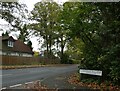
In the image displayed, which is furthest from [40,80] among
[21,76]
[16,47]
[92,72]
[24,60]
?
[16,47]

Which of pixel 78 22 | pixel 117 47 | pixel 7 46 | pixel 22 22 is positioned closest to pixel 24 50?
pixel 7 46

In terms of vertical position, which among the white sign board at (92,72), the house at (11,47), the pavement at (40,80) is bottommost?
the pavement at (40,80)

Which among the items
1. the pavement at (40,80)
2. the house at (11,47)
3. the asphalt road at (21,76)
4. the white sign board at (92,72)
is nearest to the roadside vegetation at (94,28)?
A: the white sign board at (92,72)

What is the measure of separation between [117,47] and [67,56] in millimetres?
55706

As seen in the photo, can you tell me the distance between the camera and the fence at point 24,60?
158 feet

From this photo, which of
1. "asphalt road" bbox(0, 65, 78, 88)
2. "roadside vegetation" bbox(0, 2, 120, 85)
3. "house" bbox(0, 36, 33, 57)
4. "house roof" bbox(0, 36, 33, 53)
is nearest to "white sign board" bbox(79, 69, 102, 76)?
"roadside vegetation" bbox(0, 2, 120, 85)

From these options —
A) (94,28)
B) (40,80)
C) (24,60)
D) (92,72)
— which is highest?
(94,28)

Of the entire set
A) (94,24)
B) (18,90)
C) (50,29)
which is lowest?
(18,90)

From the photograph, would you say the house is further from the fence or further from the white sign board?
the white sign board

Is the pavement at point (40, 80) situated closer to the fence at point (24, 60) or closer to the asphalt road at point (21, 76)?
the asphalt road at point (21, 76)

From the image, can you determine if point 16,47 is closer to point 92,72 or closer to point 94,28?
point 94,28

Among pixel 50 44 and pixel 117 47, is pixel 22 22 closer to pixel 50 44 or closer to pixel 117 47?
pixel 117 47

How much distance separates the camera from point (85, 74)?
17.3 meters

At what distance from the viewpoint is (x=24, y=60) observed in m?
54.1
